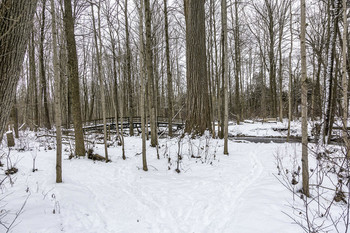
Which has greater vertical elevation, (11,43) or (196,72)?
(196,72)

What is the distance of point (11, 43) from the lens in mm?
1776

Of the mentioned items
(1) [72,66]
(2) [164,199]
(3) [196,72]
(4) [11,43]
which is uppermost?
(3) [196,72]

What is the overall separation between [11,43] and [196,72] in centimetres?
808

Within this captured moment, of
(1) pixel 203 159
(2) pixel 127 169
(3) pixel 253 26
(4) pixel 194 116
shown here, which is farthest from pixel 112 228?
(3) pixel 253 26

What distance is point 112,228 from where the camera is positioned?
2625mm

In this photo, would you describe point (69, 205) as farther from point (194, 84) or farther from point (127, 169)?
point (194, 84)

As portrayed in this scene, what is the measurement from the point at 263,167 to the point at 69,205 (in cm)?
462

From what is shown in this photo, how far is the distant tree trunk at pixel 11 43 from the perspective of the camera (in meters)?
1.71

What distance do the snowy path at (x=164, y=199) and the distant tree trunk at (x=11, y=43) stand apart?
1.60m

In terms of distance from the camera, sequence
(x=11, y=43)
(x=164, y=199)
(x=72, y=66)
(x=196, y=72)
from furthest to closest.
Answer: (x=196, y=72), (x=72, y=66), (x=164, y=199), (x=11, y=43)

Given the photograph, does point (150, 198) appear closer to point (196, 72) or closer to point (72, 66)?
point (72, 66)

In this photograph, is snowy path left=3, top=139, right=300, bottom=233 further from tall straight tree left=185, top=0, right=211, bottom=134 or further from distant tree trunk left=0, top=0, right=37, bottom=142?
tall straight tree left=185, top=0, right=211, bottom=134

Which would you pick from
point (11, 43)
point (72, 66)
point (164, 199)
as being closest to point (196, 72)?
point (72, 66)

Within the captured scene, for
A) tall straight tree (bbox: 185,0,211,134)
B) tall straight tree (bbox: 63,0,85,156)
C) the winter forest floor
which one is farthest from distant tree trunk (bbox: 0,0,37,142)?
tall straight tree (bbox: 185,0,211,134)
